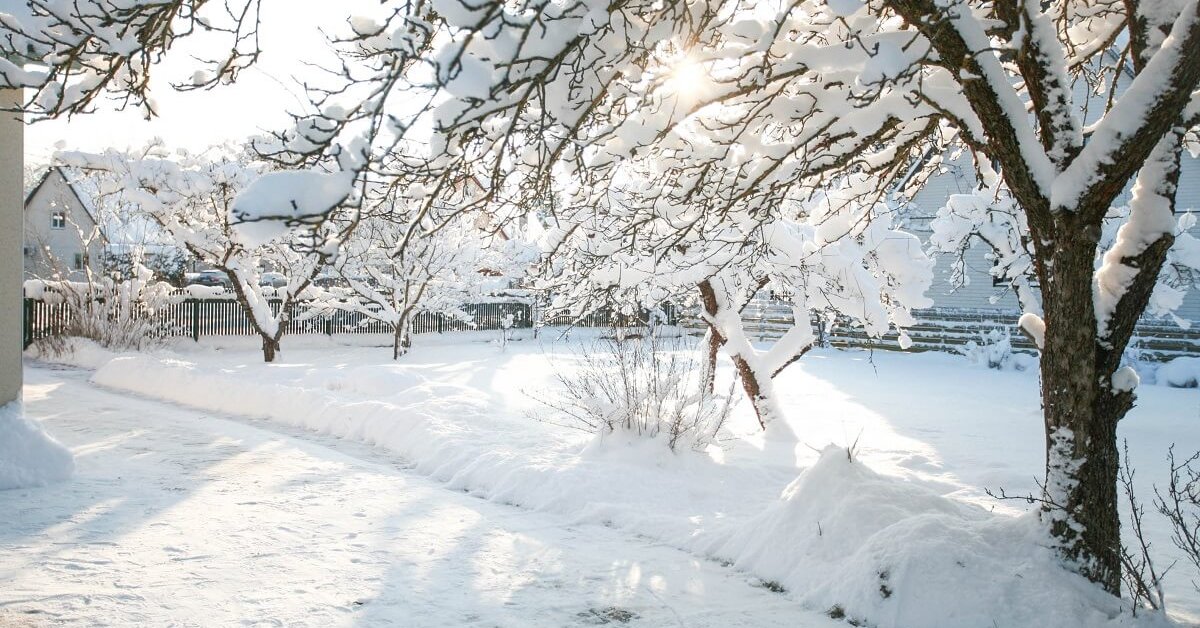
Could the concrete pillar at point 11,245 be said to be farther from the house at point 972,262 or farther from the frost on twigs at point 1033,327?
the house at point 972,262

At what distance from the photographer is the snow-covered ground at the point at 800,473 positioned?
4.62 meters

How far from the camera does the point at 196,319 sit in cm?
2331

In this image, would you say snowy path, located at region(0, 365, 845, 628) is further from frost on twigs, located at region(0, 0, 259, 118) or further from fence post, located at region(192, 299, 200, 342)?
fence post, located at region(192, 299, 200, 342)

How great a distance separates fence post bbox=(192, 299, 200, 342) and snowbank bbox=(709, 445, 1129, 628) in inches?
850

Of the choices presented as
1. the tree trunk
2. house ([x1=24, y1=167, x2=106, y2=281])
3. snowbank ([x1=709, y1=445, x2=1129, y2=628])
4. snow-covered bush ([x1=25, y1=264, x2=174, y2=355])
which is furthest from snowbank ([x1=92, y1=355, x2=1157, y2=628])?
house ([x1=24, y1=167, x2=106, y2=281])

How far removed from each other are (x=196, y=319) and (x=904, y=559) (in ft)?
76.5

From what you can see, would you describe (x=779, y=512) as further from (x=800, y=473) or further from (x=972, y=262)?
(x=972, y=262)

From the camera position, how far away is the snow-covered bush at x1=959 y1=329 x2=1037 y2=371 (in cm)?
2141

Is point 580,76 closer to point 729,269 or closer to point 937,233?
point 729,269

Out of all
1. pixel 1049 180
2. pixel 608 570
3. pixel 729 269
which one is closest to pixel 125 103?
pixel 608 570

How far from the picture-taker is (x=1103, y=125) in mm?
4250

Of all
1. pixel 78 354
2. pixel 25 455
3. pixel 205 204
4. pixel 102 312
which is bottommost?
pixel 25 455

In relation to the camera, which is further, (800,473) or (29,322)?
(29,322)

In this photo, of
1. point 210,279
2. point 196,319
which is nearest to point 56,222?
point 210,279
